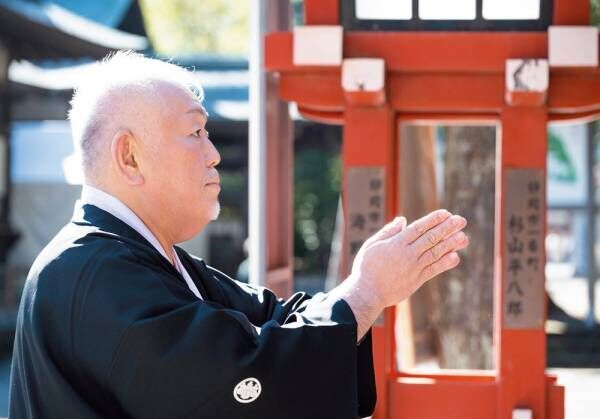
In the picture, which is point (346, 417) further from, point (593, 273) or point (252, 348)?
point (593, 273)

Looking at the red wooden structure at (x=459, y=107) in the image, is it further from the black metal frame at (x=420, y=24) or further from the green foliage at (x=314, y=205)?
the green foliage at (x=314, y=205)

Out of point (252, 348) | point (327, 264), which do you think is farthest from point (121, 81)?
point (327, 264)

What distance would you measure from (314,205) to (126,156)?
12616mm

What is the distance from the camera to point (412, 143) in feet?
21.4

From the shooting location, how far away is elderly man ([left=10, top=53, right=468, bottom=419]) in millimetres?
1385

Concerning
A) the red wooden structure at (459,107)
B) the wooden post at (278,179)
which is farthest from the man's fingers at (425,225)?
the wooden post at (278,179)

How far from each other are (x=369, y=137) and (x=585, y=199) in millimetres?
7353

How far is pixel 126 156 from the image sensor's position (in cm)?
158

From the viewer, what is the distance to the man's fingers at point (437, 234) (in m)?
1.52

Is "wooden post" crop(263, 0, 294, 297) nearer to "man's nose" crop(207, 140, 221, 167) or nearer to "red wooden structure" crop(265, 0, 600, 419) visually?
"red wooden structure" crop(265, 0, 600, 419)

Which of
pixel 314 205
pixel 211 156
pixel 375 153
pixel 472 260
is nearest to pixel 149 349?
pixel 211 156

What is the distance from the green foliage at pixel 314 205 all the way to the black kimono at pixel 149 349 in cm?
1251

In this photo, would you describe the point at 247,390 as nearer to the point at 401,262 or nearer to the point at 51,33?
the point at 401,262

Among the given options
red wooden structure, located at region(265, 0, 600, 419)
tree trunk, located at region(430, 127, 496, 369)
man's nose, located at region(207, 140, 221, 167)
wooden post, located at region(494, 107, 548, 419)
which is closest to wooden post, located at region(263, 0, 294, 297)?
red wooden structure, located at region(265, 0, 600, 419)
